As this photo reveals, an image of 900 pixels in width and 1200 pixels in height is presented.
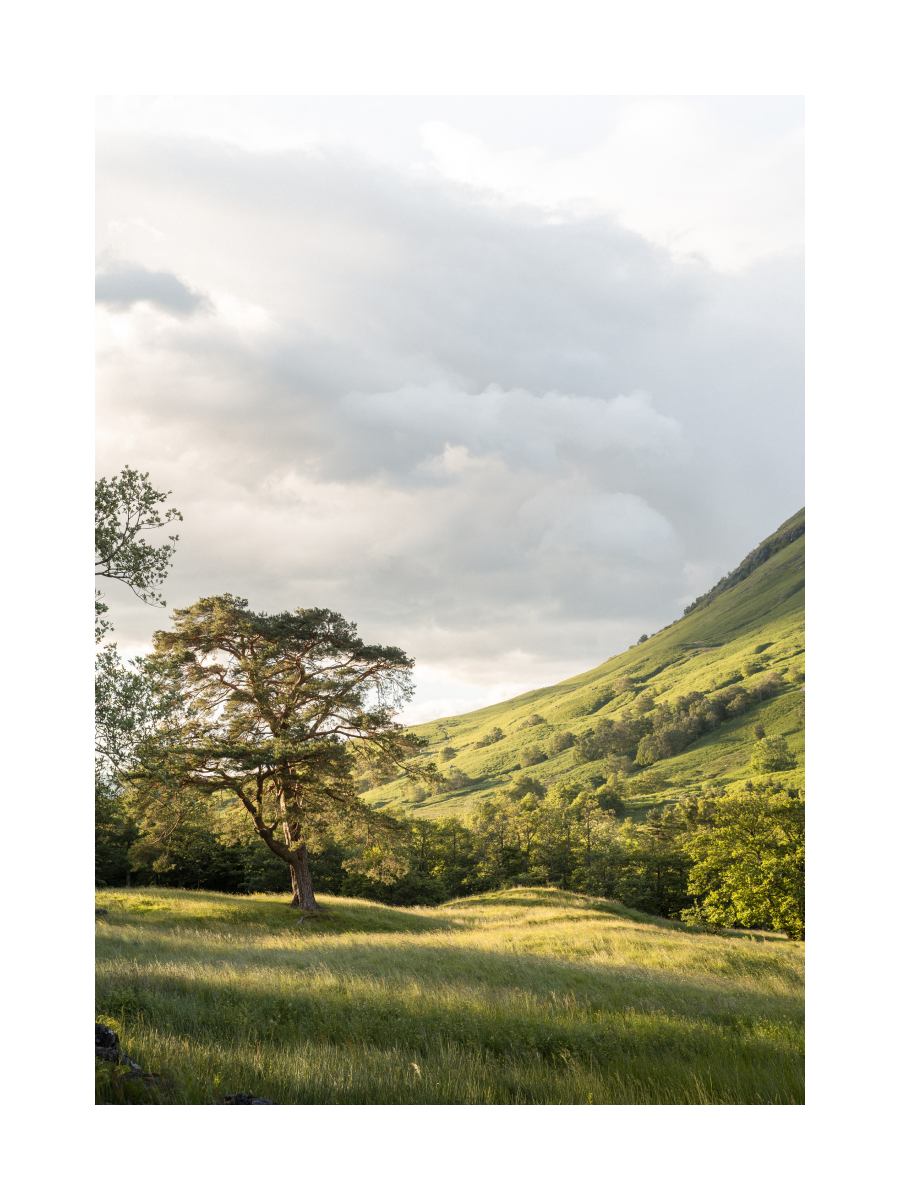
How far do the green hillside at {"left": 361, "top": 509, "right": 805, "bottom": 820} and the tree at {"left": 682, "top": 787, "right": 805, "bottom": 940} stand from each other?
170ft

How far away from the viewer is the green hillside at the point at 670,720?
108 metres

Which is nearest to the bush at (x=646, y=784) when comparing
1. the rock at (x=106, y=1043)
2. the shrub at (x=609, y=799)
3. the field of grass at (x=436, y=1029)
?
the shrub at (x=609, y=799)

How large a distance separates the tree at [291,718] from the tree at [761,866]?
13900mm

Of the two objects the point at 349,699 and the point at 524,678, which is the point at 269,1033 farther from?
the point at 524,678

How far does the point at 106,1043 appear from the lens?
5.25m

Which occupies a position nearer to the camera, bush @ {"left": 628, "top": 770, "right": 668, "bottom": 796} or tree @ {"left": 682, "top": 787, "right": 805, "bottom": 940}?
tree @ {"left": 682, "top": 787, "right": 805, "bottom": 940}

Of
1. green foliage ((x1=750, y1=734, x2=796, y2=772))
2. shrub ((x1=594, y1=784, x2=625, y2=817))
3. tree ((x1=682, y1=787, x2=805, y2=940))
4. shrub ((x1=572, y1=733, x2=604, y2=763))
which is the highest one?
tree ((x1=682, y1=787, x2=805, y2=940))

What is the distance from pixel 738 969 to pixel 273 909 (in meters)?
14.9

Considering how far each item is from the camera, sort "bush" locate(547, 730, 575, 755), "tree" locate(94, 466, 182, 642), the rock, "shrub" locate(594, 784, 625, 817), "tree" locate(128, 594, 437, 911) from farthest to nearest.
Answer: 1. "bush" locate(547, 730, 575, 755)
2. "shrub" locate(594, 784, 625, 817)
3. "tree" locate(128, 594, 437, 911)
4. "tree" locate(94, 466, 182, 642)
5. the rock

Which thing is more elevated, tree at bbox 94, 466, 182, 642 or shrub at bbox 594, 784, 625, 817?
tree at bbox 94, 466, 182, 642

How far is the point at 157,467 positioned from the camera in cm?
1346

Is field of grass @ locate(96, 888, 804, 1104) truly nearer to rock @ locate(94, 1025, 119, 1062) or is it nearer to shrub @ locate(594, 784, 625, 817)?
rock @ locate(94, 1025, 119, 1062)

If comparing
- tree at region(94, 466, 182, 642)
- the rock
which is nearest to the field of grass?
the rock

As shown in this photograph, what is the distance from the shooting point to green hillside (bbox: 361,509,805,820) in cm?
10775
